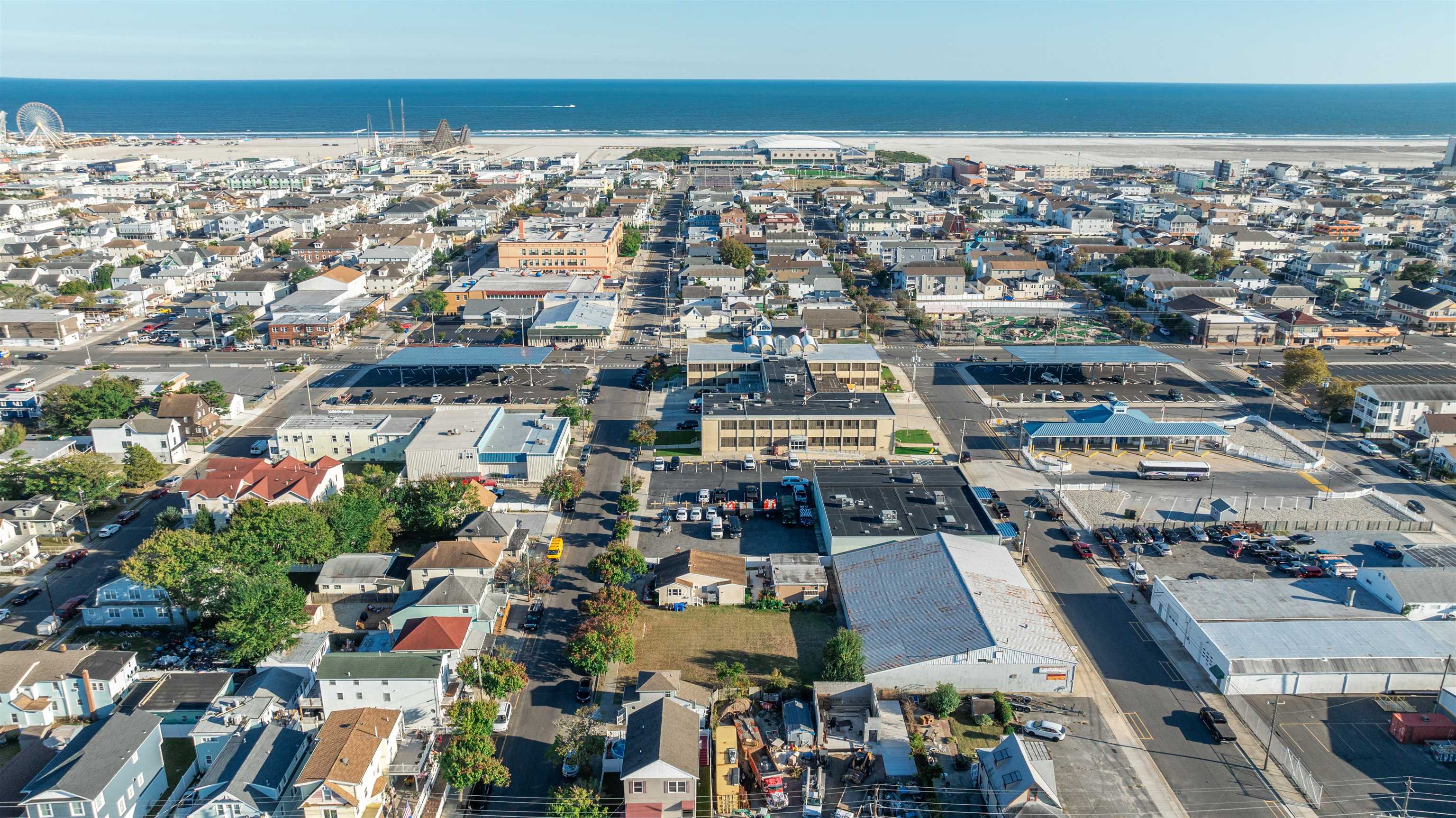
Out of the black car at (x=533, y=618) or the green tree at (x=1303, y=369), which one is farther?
the green tree at (x=1303, y=369)

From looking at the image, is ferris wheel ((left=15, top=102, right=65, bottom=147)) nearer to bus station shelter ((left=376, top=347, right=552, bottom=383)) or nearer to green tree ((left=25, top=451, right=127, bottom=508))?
bus station shelter ((left=376, top=347, right=552, bottom=383))

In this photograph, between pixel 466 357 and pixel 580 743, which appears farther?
pixel 466 357

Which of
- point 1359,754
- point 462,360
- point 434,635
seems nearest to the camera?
point 1359,754

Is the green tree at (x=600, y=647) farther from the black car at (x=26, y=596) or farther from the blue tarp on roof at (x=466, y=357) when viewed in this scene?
the blue tarp on roof at (x=466, y=357)

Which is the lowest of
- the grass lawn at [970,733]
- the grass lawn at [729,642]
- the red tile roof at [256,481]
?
the grass lawn at [970,733]

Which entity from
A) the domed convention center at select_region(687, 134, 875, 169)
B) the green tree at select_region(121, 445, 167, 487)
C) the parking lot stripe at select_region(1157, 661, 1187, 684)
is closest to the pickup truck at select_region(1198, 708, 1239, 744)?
the parking lot stripe at select_region(1157, 661, 1187, 684)

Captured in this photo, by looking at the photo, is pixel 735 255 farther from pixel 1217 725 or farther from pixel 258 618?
pixel 1217 725

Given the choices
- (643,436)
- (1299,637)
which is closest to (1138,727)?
(1299,637)

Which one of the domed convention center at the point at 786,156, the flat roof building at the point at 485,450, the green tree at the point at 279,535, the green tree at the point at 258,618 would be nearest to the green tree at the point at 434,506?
the flat roof building at the point at 485,450

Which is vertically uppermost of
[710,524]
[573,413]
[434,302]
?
[434,302]
